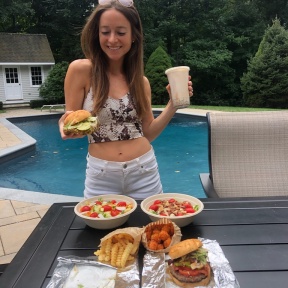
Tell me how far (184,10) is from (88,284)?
19.2 metres

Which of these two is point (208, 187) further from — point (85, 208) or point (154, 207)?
point (85, 208)

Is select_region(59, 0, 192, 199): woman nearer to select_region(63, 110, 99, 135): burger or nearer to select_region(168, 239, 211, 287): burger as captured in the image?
select_region(63, 110, 99, 135): burger

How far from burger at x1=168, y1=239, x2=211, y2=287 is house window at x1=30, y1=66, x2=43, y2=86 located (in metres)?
16.5

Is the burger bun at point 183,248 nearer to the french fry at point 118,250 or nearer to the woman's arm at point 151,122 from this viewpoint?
the french fry at point 118,250

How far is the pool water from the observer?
208 inches

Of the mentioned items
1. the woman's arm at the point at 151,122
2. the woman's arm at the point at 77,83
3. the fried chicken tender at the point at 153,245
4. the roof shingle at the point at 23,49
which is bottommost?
the fried chicken tender at the point at 153,245

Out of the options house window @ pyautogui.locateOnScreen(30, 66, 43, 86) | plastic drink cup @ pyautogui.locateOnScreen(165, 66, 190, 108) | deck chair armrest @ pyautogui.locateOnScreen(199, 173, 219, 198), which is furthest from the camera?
house window @ pyautogui.locateOnScreen(30, 66, 43, 86)

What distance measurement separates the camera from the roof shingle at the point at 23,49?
603 inches

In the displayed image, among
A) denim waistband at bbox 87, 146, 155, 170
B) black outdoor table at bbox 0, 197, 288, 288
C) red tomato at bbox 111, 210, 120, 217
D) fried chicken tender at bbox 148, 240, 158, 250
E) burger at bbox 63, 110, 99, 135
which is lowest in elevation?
black outdoor table at bbox 0, 197, 288, 288

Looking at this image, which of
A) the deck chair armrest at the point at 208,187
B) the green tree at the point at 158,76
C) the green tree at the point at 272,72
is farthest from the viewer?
the green tree at the point at 158,76

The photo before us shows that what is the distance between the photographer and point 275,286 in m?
0.96

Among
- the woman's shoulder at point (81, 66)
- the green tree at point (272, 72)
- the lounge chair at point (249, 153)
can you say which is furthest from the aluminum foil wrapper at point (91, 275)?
the green tree at point (272, 72)

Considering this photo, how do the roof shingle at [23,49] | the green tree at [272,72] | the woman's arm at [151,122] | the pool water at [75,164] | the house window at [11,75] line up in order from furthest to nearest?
the house window at [11,75]
the roof shingle at [23,49]
the green tree at [272,72]
the pool water at [75,164]
the woman's arm at [151,122]

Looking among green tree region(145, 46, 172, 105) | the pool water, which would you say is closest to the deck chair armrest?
the pool water
